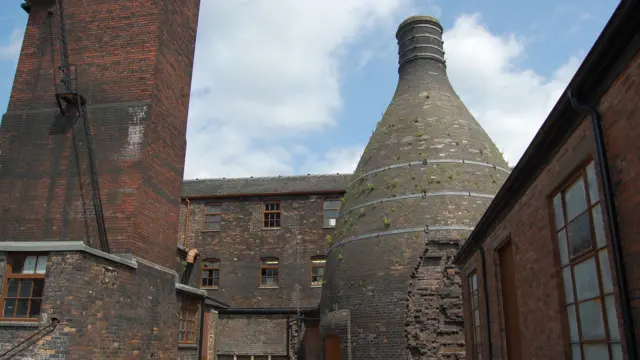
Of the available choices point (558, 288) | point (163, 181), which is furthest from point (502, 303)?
point (163, 181)

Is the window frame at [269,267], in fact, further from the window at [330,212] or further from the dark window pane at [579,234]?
the dark window pane at [579,234]

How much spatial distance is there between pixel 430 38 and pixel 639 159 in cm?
1788

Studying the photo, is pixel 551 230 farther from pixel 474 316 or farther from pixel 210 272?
pixel 210 272

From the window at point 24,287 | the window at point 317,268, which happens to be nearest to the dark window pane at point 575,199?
the window at point 24,287

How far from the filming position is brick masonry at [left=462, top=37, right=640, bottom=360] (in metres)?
4.32

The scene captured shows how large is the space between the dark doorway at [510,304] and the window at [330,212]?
65.7 ft

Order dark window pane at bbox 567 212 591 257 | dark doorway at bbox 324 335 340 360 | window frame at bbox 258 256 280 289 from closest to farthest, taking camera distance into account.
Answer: dark window pane at bbox 567 212 591 257 → dark doorway at bbox 324 335 340 360 → window frame at bbox 258 256 280 289

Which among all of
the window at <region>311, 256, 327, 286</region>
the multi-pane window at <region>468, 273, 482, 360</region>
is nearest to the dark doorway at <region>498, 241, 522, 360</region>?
the multi-pane window at <region>468, 273, 482, 360</region>

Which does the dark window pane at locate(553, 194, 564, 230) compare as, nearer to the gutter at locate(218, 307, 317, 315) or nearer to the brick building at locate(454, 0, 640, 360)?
the brick building at locate(454, 0, 640, 360)

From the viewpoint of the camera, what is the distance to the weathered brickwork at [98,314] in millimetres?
10992

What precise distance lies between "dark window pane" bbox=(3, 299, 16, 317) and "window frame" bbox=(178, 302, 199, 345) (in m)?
5.33

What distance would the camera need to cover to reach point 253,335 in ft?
86.9

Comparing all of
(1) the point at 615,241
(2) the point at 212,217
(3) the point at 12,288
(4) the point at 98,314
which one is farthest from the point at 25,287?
(2) the point at 212,217

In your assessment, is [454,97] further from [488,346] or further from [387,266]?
[488,346]
